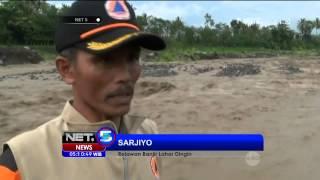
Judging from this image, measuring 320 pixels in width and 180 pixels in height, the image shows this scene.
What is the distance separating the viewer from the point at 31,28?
28.0 meters

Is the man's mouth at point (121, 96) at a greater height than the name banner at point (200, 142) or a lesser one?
greater

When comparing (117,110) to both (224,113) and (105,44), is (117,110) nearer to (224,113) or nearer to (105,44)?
(105,44)

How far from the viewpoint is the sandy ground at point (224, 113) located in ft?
15.0

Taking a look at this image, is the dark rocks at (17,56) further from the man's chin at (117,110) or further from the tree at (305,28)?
the tree at (305,28)

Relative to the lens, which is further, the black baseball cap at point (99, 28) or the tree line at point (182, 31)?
Result: the tree line at point (182, 31)

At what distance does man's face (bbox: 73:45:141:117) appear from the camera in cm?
96

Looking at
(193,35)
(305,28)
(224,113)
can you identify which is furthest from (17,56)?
(305,28)

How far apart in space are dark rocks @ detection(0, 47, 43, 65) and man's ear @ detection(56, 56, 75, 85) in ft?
63.5

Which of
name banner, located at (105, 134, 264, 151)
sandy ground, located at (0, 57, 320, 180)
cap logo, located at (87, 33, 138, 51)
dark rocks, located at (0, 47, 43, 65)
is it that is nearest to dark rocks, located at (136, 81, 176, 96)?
sandy ground, located at (0, 57, 320, 180)

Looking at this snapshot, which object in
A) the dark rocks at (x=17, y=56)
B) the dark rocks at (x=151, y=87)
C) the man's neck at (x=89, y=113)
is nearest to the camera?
the man's neck at (x=89, y=113)

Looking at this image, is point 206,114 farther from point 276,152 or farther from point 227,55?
point 227,55

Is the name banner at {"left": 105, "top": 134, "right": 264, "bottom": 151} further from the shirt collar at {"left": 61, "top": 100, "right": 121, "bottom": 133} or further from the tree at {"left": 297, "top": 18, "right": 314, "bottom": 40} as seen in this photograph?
the tree at {"left": 297, "top": 18, "right": 314, "bottom": 40}

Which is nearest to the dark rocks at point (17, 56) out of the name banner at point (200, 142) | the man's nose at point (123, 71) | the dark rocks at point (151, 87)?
the dark rocks at point (151, 87)

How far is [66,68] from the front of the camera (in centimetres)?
104
